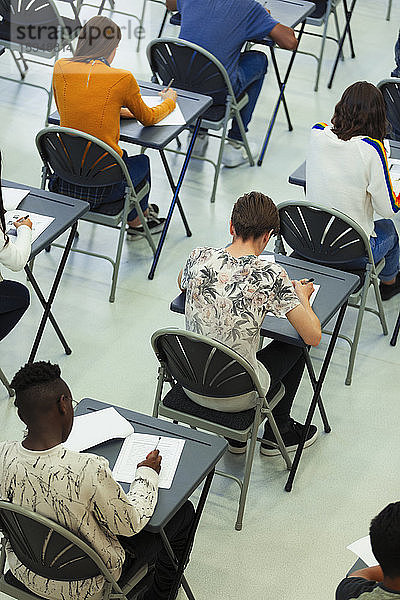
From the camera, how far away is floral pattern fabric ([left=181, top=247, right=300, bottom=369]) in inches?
121

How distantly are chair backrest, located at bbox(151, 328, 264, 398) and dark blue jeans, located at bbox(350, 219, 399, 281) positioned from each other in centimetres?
117

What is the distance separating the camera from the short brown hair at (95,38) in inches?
171

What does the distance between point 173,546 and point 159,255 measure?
225 cm

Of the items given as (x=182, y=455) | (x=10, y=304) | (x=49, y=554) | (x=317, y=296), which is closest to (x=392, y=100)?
(x=317, y=296)

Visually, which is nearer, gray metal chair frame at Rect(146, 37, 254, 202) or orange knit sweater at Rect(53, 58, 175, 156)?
orange knit sweater at Rect(53, 58, 175, 156)

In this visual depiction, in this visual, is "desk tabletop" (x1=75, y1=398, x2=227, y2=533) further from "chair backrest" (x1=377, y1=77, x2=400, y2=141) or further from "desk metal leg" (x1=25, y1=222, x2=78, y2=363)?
"chair backrest" (x1=377, y1=77, x2=400, y2=141)

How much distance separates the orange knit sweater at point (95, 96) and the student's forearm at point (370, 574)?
2.68 metres

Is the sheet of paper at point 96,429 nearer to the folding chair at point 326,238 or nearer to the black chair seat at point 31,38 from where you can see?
the folding chair at point 326,238

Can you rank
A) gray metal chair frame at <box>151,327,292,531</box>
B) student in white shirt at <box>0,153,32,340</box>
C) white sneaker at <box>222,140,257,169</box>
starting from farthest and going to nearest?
white sneaker at <box>222,140,257,169</box> < student in white shirt at <box>0,153,32,340</box> < gray metal chair frame at <box>151,327,292,531</box>

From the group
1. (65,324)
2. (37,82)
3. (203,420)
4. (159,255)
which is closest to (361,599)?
(203,420)

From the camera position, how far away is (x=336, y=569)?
3303 millimetres

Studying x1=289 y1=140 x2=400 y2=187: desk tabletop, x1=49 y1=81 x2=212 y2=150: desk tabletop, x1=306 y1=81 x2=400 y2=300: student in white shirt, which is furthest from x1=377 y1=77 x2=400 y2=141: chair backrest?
x1=306 y1=81 x2=400 y2=300: student in white shirt

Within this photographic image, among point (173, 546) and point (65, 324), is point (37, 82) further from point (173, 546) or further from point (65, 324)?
point (173, 546)

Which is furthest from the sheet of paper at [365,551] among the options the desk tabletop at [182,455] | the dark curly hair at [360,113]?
the dark curly hair at [360,113]
